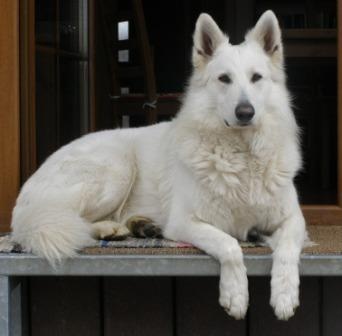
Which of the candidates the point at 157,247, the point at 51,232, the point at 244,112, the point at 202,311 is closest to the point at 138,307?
the point at 202,311

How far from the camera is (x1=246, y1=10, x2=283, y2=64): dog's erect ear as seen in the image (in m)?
2.61

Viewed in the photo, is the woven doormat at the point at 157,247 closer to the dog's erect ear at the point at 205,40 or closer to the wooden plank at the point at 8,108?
the wooden plank at the point at 8,108

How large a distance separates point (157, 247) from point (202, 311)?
1.51 ft

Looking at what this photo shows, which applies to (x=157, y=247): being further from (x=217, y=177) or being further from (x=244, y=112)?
(x=244, y=112)

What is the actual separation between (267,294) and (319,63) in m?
1.98

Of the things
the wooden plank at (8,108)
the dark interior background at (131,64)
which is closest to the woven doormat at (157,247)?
the wooden plank at (8,108)

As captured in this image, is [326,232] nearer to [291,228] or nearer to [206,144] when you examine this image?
[291,228]

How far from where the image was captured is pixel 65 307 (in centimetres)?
277

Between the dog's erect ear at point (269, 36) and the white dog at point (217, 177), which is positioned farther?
the dog's erect ear at point (269, 36)

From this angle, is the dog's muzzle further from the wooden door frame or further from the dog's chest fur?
the wooden door frame

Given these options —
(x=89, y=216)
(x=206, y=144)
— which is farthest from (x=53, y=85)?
(x=206, y=144)

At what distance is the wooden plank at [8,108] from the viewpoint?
302 cm

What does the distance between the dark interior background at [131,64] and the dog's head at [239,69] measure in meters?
1.10

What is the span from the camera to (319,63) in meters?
4.17
